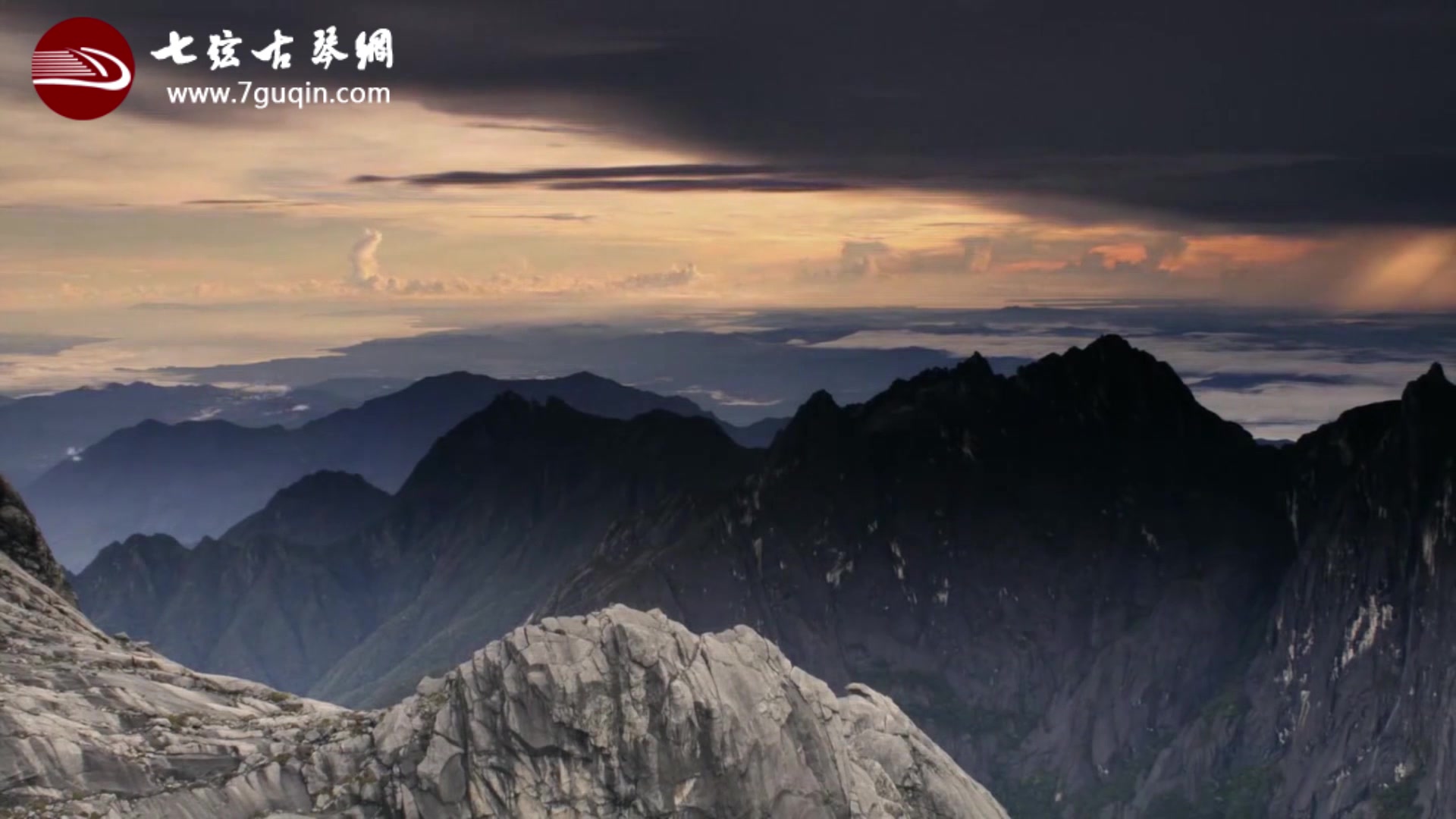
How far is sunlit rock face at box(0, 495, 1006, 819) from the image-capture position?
568ft

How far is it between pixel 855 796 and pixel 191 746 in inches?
2232

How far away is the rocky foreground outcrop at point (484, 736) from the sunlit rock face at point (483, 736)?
5.7 inches

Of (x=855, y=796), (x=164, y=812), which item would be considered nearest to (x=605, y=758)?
(x=855, y=796)

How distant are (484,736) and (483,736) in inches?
2.4

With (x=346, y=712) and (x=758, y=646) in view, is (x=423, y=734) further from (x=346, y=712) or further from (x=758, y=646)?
(x=758, y=646)

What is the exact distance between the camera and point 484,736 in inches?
7190

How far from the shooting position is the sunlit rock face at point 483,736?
173250 millimetres

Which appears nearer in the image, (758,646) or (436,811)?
(436,811)

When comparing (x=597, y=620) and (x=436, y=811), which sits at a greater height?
(x=597, y=620)

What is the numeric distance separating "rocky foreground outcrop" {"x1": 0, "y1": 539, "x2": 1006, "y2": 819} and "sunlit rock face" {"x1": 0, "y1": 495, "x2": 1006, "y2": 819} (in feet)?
0.48

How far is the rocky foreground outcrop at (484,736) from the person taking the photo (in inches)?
6821

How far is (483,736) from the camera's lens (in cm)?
18262

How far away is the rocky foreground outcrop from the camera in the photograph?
17325cm

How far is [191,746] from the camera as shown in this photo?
175625mm
